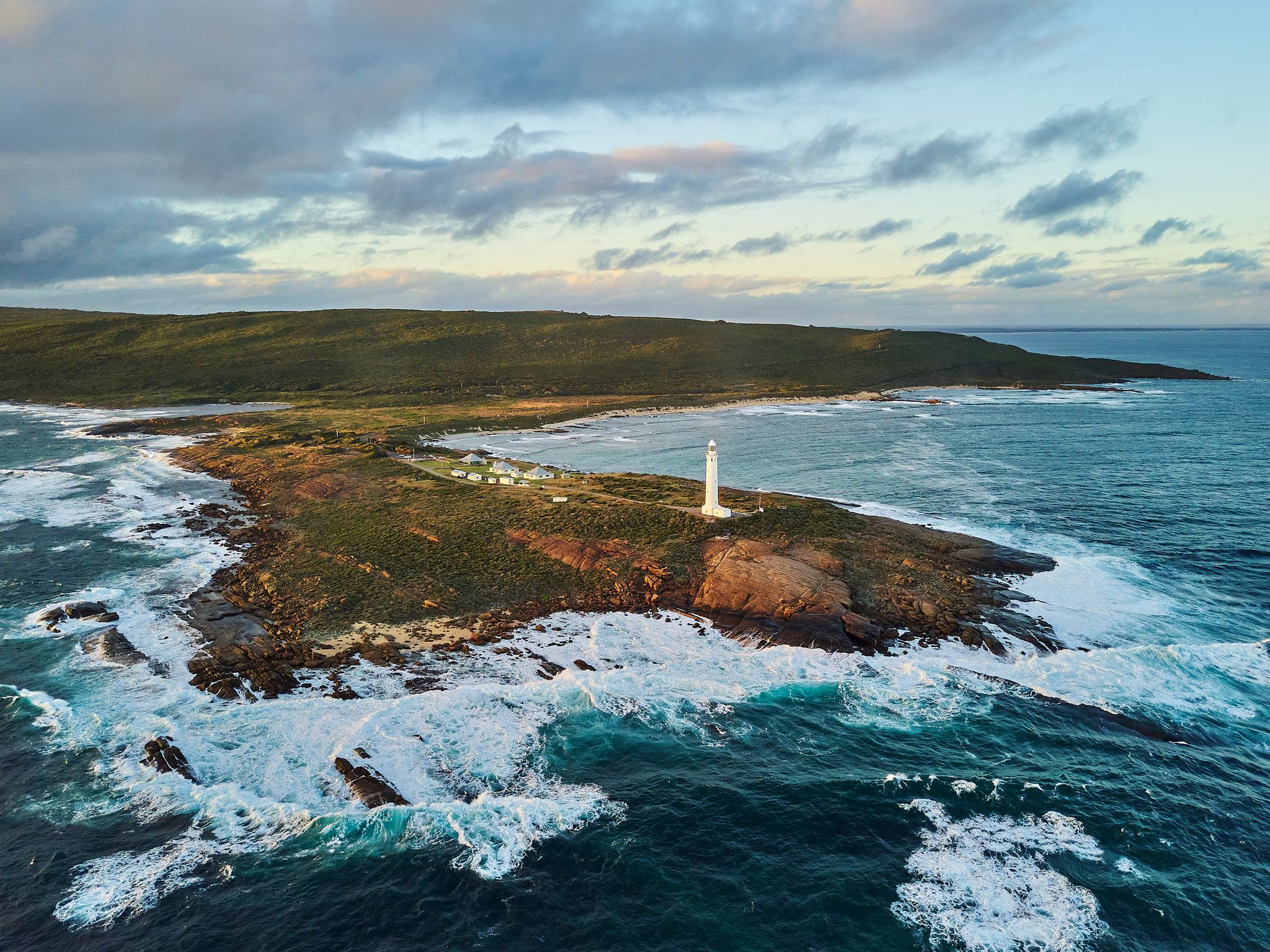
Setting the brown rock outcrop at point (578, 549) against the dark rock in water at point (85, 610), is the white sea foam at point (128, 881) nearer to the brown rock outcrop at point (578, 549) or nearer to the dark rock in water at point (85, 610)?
the dark rock in water at point (85, 610)

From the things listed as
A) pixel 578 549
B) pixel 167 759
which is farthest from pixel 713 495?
pixel 167 759

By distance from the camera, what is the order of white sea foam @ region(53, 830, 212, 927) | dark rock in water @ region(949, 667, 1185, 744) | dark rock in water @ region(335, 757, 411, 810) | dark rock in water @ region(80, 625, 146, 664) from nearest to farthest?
white sea foam @ region(53, 830, 212, 927), dark rock in water @ region(335, 757, 411, 810), dark rock in water @ region(949, 667, 1185, 744), dark rock in water @ region(80, 625, 146, 664)

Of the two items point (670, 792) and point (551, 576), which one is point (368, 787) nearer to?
point (670, 792)

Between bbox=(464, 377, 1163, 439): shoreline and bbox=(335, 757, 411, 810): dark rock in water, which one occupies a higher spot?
bbox=(464, 377, 1163, 439): shoreline

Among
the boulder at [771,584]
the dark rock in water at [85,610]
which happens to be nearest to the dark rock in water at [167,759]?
the dark rock in water at [85,610]

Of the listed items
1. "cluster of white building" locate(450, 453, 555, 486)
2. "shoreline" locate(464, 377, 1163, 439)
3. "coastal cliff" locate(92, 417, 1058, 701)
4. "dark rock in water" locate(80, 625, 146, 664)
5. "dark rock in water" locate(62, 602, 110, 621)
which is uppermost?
"shoreline" locate(464, 377, 1163, 439)

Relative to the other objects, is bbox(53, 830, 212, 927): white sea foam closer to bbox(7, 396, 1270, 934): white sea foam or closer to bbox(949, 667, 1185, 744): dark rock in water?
bbox(7, 396, 1270, 934): white sea foam

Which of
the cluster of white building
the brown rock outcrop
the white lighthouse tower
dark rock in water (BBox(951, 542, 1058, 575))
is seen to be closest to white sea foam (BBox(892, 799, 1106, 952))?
dark rock in water (BBox(951, 542, 1058, 575))
